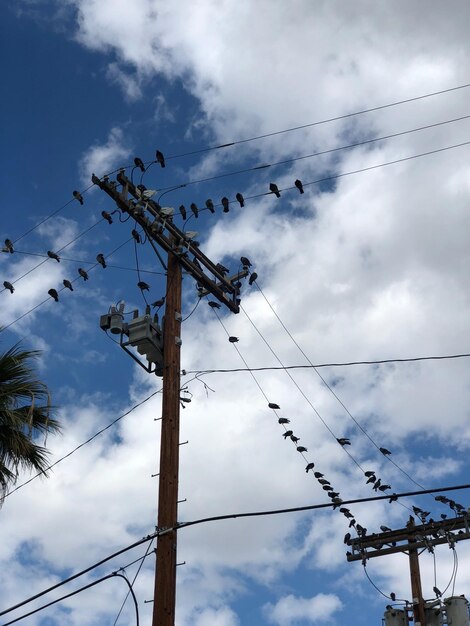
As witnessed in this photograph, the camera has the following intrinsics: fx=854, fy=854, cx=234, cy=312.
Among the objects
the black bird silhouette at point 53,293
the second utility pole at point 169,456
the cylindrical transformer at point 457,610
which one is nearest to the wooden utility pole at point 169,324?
the second utility pole at point 169,456

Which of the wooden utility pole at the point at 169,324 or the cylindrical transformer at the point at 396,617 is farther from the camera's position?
the cylindrical transformer at the point at 396,617

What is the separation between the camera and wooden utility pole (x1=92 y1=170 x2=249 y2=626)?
10102 millimetres

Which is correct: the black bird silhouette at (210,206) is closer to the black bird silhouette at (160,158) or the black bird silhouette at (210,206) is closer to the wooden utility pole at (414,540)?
the black bird silhouette at (160,158)

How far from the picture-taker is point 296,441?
1755 centimetres

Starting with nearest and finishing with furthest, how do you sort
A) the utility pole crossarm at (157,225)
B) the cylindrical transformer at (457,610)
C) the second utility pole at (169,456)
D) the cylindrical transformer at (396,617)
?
the second utility pole at (169,456), the utility pole crossarm at (157,225), the cylindrical transformer at (457,610), the cylindrical transformer at (396,617)

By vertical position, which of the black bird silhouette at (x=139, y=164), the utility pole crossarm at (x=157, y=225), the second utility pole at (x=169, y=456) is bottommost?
the second utility pole at (x=169, y=456)

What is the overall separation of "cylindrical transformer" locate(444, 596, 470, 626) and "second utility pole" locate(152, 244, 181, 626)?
24.8 feet

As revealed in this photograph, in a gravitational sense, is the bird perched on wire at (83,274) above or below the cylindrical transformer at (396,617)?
above

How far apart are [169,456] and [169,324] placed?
82.1 inches

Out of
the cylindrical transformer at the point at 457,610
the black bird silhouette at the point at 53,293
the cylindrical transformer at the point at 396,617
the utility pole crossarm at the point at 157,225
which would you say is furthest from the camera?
the cylindrical transformer at the point at 396,617

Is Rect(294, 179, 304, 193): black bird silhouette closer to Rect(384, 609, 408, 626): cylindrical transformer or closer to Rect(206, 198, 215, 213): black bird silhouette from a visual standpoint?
Rect(206, 198, 215, 213): black bird silhouette

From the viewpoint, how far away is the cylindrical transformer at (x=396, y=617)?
53.6 ft

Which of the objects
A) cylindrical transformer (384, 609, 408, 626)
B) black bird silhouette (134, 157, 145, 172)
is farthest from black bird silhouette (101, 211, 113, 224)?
cylindrical transformer (384, 609, 408, 626)

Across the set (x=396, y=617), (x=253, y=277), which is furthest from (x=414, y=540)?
(x=253, y=277)
